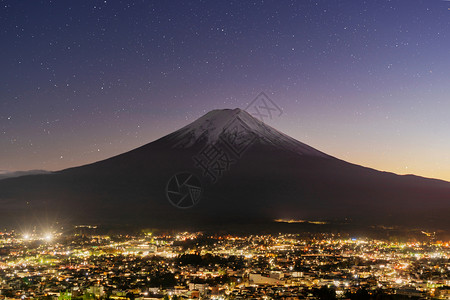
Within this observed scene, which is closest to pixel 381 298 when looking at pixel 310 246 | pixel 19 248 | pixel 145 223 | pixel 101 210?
pixel 310 246

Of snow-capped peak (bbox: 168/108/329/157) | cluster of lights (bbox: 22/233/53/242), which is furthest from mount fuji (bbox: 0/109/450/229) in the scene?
cluster of lights (bbox: 22/233/53/242)

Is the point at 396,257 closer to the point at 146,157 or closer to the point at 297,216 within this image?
the point at 297,216

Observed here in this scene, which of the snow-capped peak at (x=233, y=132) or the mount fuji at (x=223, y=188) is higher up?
the snow-capped peak at (x=233, y=132)

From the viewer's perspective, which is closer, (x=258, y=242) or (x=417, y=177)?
(x=258, y=242)

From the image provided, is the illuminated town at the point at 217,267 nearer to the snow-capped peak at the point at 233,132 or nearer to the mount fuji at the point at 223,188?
the mount fuji at the point at 223,188

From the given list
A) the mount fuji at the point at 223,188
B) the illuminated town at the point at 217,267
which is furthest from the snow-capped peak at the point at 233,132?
the illuminated town at the point at 217,267

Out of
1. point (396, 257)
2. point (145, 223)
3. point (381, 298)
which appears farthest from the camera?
point (145, 223)
